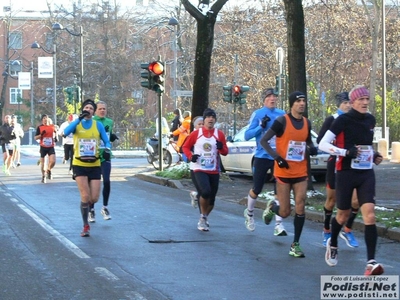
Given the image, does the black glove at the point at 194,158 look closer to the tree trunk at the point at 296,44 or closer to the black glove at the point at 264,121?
the black glove at the point at 264,121

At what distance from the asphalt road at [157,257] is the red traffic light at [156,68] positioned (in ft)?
28.2

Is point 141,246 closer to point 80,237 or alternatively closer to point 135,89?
point 80,237

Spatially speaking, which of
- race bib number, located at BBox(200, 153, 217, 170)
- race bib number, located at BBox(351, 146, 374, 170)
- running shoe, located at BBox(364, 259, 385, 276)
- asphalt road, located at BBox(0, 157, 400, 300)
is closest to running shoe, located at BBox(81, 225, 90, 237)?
asphalt road, located at BBox(0, 157, 400, 300)

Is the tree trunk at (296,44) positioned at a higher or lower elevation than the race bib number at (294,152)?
higher

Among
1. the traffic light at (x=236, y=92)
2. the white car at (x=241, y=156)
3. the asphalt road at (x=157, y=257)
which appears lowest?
the asphalt road at (x=157, y=257)

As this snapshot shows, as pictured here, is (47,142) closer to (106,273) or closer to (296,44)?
(296,44)

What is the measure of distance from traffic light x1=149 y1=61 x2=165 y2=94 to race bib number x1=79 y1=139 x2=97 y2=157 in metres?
12.2

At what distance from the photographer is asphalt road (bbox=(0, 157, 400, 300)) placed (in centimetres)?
811

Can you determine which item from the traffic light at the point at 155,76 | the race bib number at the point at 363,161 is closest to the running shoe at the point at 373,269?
the race bib number at the point at 363,161

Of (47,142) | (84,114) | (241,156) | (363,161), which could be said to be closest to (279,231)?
(84,114)

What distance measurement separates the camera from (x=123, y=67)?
67.1 metres

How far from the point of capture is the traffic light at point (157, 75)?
24270 mm

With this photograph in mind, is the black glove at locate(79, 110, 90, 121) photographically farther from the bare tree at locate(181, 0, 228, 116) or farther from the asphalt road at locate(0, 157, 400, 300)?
the bare tree at locate(181, 0, 228, 116)

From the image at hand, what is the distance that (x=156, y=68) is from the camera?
24.3 metres
